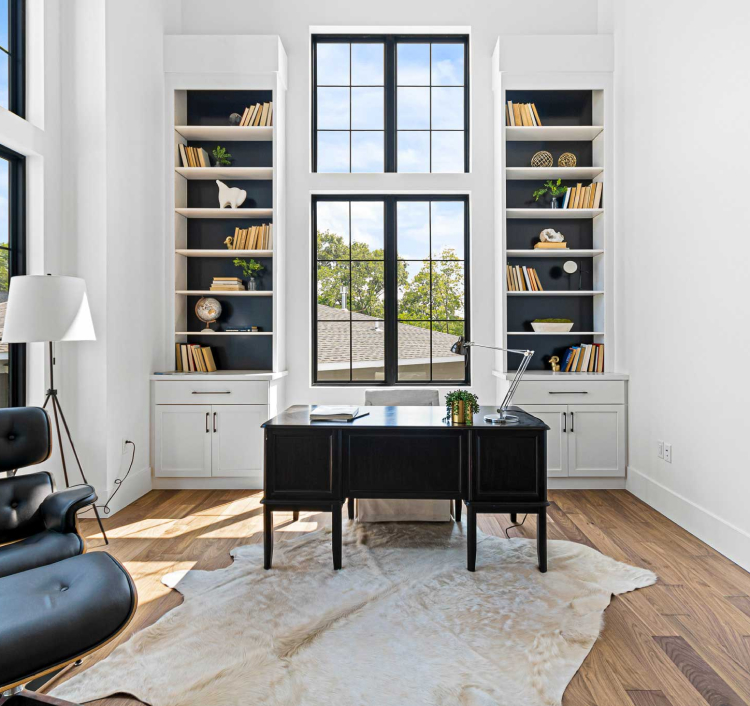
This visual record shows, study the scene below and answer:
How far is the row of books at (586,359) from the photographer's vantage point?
4.45m

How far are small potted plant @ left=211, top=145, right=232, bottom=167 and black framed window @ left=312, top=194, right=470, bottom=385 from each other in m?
0.80

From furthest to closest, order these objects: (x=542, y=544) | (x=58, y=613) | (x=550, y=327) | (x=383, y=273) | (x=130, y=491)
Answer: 1. (x=383, y=273)
2. (x=550, y=327)
3. (x=130, y=491)
4. (x=542, y=544)
5. (x=58, y=613)

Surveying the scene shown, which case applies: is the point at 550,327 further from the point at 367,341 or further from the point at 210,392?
Result: the point at 210,392

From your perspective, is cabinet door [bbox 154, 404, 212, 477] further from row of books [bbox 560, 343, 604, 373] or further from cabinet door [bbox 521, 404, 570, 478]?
row of books [bbox 560, 343, 604, 373]

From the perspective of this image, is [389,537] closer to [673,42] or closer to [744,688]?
[744,688]

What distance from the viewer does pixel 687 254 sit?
332cm

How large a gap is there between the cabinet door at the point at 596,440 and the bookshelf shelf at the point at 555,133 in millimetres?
2279

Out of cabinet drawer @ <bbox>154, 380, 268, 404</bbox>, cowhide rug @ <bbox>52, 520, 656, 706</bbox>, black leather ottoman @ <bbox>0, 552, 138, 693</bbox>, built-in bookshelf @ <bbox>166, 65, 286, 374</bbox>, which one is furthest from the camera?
built-in bookshelf @ <bbox>166, 65, 286, 374</bbox>

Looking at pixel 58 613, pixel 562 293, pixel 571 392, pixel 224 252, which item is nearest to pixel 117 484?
pixel 224 252

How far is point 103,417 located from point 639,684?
3266 millimetres

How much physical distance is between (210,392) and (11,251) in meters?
1.60

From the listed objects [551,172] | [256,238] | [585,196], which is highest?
[551,172]

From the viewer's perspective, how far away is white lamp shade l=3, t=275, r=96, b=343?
2723 millimetres

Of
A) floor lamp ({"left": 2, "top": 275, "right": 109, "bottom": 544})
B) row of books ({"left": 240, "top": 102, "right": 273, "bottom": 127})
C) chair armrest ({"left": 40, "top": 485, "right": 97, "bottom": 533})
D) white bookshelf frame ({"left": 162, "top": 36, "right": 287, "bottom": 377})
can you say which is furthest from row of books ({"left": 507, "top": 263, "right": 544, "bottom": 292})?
chair armrest ({"left": 40, "top": 485, "right": 97, "bottom": 533})
